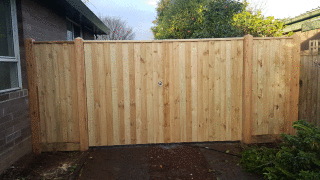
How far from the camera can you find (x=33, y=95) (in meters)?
4.00

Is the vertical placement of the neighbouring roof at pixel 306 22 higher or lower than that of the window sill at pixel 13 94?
higher

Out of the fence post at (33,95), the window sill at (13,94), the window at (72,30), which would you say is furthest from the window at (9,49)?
the window at (72,30)

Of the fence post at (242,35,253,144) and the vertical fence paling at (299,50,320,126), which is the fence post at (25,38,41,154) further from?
the vertical fence paling at (299,50,320,126)

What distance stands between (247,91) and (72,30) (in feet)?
17.5

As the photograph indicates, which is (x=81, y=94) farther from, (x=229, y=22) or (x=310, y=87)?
(x=229, y=22)

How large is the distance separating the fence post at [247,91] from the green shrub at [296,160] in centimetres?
74

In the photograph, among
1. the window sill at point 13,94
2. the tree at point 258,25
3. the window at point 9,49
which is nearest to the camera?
the window sill at point 13,94

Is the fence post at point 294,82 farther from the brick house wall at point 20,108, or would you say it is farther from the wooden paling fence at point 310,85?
the brick house wall at point 20,108

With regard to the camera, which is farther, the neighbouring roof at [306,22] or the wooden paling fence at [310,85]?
the neighbouring roof at [306,22]

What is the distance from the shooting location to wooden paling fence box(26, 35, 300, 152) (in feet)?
13.4

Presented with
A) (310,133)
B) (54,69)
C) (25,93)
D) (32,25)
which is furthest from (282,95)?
(32,25)

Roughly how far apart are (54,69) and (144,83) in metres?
1.57

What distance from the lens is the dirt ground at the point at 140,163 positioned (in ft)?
11.0

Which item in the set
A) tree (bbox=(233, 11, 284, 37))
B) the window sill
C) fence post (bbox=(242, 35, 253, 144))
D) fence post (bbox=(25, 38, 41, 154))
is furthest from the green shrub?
tree (bbox=(233, 11, 284, 37))
